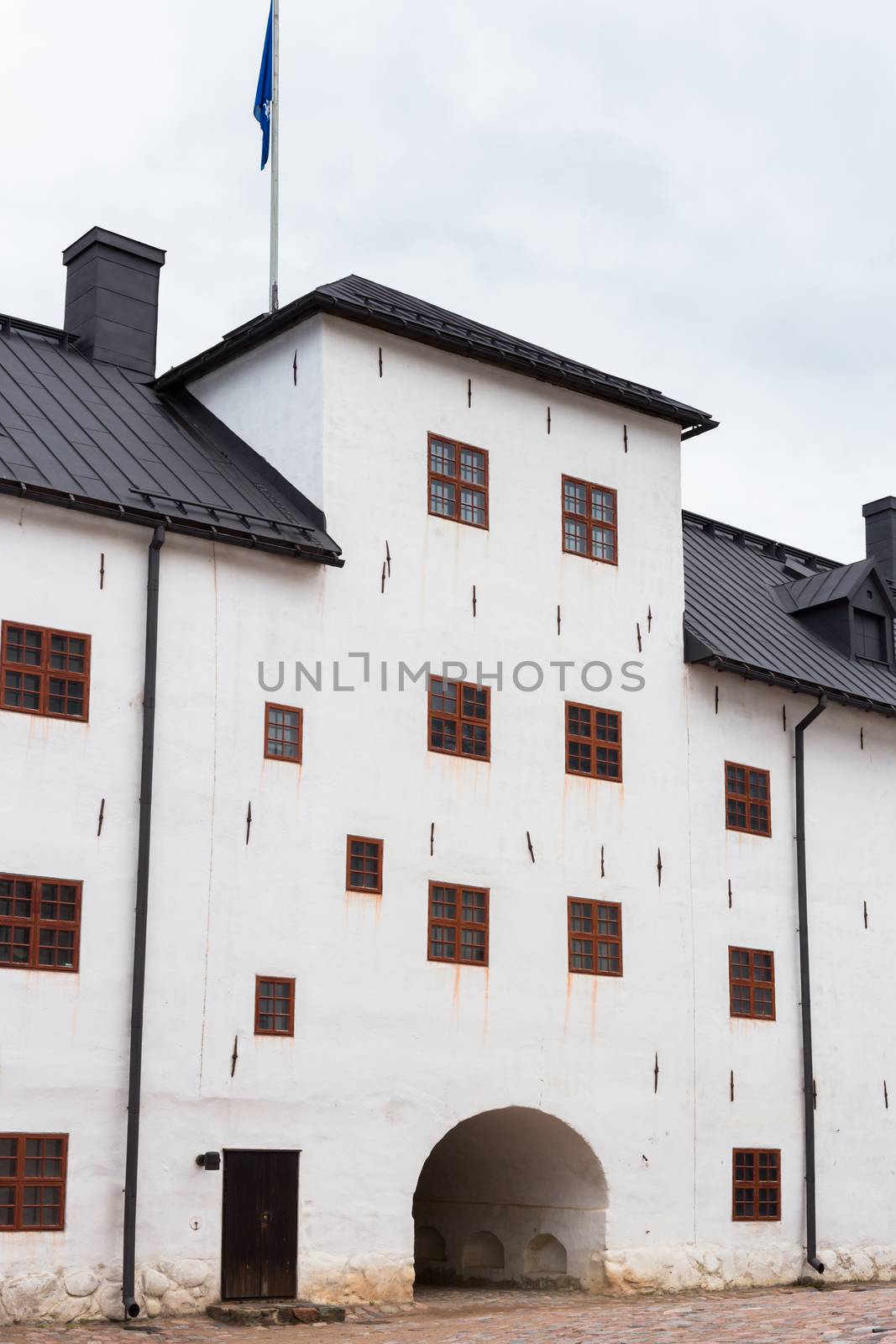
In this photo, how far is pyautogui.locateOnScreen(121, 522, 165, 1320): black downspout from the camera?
20.3 meters

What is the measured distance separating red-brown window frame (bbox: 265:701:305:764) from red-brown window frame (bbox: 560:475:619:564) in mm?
5748

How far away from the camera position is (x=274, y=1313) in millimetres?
Result: 21016

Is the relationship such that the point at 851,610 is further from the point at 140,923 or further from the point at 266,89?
the point at 140,923

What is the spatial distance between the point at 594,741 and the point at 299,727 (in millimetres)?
5355

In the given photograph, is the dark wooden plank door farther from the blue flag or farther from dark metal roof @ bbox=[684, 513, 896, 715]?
the blue flag

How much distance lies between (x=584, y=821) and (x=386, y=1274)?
7.21m

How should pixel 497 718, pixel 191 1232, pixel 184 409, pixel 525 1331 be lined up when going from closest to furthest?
1. pixel 525 1331
2. pixel 191 1232
3. pixel 497 718
4. pixel 184 409

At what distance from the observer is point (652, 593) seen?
2812cm

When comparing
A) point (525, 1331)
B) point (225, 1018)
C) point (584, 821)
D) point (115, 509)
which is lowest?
point (525, 1331)

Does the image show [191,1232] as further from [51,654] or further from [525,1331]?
[51,654]

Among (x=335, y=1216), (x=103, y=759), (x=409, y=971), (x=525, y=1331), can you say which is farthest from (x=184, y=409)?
(x=525, y=1331)

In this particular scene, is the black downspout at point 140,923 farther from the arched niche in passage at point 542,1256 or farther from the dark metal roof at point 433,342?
the arched niche in passage at point 542,1256

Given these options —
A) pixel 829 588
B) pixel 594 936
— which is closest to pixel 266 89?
pixel 829 588

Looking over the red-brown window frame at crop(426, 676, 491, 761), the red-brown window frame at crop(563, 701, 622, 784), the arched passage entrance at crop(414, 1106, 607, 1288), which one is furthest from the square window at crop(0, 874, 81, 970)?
the red-brown window frame at crop(563, 701, 622, 784)
